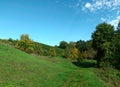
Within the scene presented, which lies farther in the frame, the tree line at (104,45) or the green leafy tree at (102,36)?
the green leafy tree at (102,36)

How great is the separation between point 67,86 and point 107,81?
12040mm

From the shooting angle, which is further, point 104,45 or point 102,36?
point 102,36

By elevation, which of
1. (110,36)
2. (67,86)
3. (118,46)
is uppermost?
(110,36)

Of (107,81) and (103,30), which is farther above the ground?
(103,30)

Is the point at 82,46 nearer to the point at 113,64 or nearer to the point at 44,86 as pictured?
the point at 113,64

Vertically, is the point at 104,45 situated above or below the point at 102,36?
below

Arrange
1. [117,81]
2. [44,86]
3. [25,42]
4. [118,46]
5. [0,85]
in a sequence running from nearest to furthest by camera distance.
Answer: [0,85], [44,86], [117,81], [118,46], [25,42]

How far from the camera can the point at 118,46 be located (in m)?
66.6

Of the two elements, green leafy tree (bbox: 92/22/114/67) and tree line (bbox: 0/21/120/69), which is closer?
tree line (bbox: 0/21/120/69)

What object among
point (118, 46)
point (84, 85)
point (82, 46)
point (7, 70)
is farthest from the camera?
point (82, 46)

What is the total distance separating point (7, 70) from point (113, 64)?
112 feet

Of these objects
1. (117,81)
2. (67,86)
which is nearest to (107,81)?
(117,81)

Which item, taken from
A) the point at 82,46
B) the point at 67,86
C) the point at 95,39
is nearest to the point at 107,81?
the point at 67,86

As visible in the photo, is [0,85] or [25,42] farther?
[25,42]
